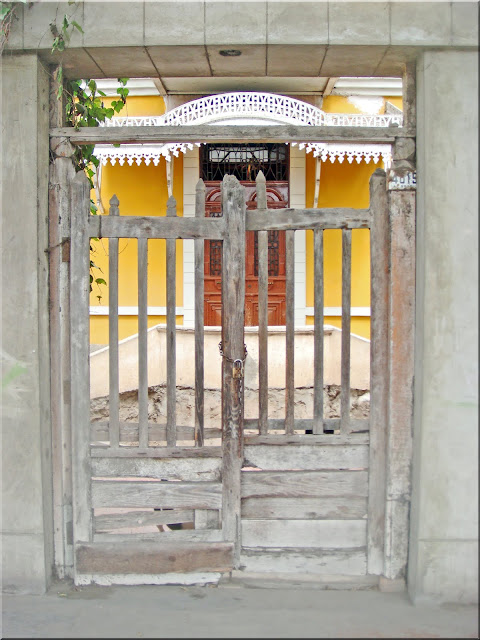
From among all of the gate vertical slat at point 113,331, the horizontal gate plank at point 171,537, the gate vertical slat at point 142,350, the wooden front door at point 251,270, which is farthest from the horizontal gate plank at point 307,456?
the wooden front door at point 251,270

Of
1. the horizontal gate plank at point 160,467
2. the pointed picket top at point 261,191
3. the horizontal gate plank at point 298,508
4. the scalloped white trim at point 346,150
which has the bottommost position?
the horizontal gate plank at point 298,508

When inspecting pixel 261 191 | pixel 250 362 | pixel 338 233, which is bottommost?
pixel 250 362

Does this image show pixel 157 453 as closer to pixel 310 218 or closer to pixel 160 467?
pixel 160 467

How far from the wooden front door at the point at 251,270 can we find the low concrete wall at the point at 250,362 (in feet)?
6.08

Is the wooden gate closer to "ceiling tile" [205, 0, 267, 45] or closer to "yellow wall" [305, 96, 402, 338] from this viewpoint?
"ceiling tile" [205, 0, 267, 45]

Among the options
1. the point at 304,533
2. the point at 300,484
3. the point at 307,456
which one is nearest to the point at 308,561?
the point at 304,533

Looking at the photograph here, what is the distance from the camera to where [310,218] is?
3.59 meters

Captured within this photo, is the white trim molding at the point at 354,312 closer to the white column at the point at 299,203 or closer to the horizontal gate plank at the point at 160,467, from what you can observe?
the white column at the point at 299,203

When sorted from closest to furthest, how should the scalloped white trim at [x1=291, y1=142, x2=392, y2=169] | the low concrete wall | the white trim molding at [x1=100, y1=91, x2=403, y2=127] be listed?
the low concrete wall → the white trim molding at [x1=100, y1=91, x2=403, y2=127] → the scalloped white trim at [x1=291, y1=142, x2=392, y2=169]

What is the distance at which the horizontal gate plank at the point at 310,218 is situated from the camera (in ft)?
11.7

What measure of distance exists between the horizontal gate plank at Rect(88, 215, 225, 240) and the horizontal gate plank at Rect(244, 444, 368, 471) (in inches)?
52.2

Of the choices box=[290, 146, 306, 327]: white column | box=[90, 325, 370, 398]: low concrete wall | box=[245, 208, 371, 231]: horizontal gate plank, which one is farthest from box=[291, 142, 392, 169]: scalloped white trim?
box=[245, 208, 371, 231]: horizontal gate plank

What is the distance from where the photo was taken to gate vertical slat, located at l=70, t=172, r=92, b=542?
361 centimetres

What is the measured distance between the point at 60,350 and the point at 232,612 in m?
1.80
